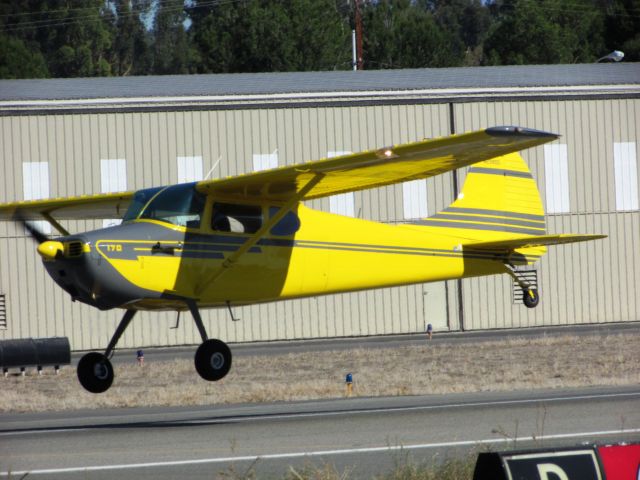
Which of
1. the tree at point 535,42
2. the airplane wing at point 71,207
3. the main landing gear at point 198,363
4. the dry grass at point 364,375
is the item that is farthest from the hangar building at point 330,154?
the tree at point 535,42

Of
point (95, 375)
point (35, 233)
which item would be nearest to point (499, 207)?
point (95, 375)

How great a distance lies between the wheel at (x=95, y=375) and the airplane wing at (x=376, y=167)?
3085 millimetres

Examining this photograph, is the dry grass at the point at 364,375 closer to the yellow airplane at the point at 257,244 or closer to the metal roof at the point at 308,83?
the yellow airplane at the point at 257,244

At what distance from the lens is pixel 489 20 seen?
131625 mm

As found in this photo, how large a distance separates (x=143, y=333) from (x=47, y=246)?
19.6 metres

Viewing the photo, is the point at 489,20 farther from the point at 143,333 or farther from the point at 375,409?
the point at 375,409

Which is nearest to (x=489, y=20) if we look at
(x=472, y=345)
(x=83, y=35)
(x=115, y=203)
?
(x=83, y=35)

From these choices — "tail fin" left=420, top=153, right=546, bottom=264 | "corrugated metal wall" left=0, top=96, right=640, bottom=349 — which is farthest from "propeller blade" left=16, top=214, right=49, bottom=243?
"corrugated metal wall" left=0, top=96, right=640, bottom=349

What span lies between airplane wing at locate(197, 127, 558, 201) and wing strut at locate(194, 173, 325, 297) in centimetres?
11

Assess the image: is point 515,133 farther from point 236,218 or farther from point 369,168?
point 236,218

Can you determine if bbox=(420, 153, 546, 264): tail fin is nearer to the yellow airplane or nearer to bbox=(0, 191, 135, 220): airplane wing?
the yellow airplane

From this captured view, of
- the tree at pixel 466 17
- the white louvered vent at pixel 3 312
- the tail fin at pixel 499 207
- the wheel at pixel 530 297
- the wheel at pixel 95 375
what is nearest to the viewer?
the wheel at pixel 95 375

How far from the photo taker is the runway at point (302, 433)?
493 inches

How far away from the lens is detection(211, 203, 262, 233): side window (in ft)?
53.5
